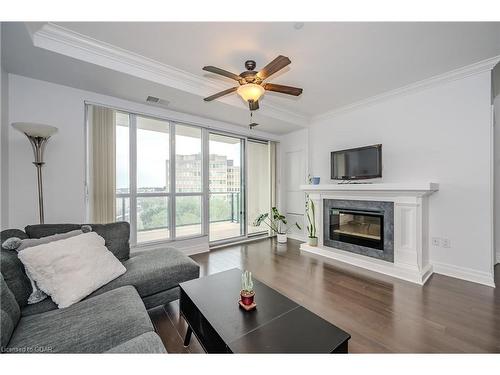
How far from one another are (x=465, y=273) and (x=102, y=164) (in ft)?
16.6

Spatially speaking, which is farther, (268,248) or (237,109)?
(268,248)

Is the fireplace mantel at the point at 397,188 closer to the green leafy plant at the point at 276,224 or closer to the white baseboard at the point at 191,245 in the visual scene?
the green leafy plant at the point at 276,224

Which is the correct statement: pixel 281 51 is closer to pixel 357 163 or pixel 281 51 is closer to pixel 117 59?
pixel 117 59

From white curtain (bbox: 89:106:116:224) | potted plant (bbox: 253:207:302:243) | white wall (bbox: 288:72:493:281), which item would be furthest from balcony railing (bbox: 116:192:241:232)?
white wall (bbox: 288:72:493:281)

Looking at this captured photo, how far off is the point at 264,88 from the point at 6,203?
3.15m

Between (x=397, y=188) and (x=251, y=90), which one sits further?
(x=397, y=188)

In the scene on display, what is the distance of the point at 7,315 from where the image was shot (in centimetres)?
111

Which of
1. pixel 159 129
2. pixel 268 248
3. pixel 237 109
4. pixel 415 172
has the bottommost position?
pixel 268 248

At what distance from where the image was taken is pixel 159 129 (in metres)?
3.58

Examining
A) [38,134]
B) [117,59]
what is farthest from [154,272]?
[117,59]

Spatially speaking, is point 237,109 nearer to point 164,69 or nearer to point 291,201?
point 164,69

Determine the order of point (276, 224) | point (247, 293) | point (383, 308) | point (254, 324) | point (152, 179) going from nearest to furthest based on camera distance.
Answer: point (254, 324), point (247, 293), point (383, 308), point (152, 179), point (276, 224)

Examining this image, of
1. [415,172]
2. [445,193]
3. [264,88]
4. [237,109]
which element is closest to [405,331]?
[445,193]

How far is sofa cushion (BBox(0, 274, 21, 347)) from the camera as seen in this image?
1.02 m
